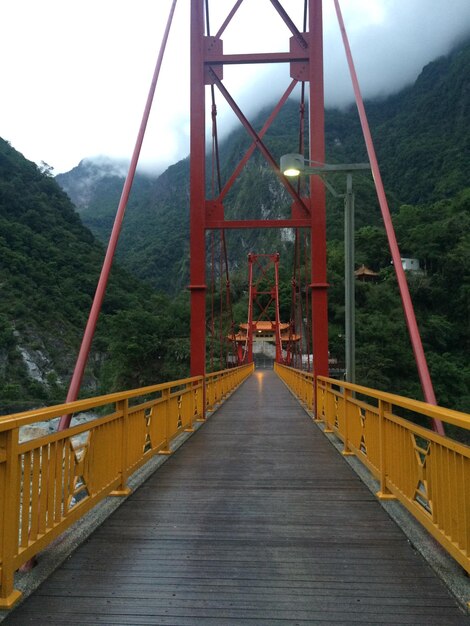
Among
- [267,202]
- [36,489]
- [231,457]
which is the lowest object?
[231,457]

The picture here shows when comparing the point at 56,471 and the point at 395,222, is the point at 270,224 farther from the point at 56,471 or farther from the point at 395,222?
the point at 395,222

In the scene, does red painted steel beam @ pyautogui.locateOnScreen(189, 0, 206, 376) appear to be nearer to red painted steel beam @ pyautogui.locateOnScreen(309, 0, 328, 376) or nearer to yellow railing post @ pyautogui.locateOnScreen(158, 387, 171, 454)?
red painted steel beam @ pyautogui.locateOnScreen(309, 0, 328, 376)

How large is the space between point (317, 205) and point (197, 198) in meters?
2.40

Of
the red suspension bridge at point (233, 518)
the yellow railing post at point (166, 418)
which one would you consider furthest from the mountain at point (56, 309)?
the red suspension bridge at point (233, 518)

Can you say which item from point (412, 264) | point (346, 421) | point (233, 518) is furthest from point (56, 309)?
point (233, 518)

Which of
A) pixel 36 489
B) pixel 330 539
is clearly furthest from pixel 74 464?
pixel 330 539

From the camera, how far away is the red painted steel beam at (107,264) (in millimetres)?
4547

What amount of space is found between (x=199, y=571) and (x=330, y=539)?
1.03 metres

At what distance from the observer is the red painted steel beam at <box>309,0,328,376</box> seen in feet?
30.5

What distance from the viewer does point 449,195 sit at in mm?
81812

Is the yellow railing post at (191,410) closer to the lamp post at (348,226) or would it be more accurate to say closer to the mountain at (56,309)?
the lamp post at (348,226)

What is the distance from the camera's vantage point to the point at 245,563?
299 centimetres

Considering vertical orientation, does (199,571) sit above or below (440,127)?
below

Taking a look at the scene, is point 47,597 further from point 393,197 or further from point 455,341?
point 393,197
